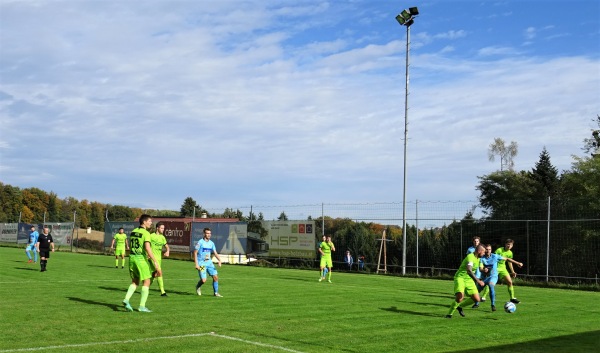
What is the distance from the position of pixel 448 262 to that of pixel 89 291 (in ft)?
68.0

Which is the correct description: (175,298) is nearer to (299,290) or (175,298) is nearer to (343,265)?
(299,290)

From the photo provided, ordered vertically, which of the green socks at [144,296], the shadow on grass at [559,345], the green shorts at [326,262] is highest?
the green shorts at [326,262]

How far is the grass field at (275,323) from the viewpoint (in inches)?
392

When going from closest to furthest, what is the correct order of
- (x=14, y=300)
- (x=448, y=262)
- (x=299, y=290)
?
(x=14, y=300)
(x=299, y=290)
(x=448, y=262)

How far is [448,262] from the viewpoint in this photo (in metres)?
33.1

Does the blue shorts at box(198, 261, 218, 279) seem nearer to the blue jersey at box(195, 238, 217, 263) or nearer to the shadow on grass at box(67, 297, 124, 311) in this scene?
the blue jersey at box(195, 238, 217, 263)

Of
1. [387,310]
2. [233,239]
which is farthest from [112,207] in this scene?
[387,310]

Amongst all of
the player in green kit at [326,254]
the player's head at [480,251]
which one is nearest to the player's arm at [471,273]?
the player's head at [480,251]

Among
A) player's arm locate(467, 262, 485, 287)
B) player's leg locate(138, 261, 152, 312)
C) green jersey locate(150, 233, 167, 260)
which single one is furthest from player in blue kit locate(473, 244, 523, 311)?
green jersey locate(150, 233, 167, 260)

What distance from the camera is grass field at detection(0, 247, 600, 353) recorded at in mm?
9961

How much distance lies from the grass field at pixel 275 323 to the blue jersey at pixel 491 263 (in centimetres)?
98

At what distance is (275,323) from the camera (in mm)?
12320

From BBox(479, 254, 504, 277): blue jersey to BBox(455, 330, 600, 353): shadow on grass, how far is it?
4960 millimetres

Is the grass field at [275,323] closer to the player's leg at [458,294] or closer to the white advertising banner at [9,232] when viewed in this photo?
the player's leg at [458,294]
